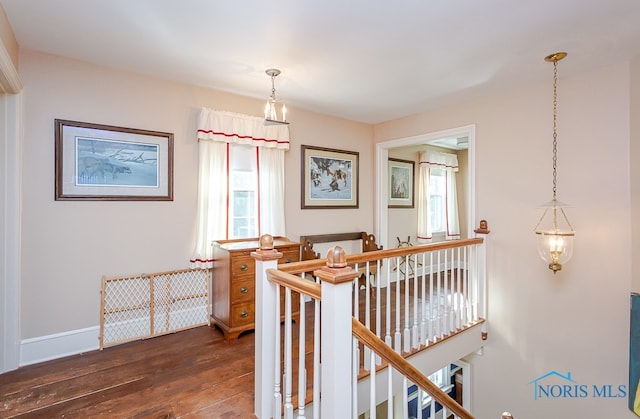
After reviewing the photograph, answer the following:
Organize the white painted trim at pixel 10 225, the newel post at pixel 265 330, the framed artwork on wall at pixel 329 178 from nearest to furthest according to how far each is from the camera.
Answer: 1. the newel post at pixel 265 330
2. the white painted trim at pixel 10 225
3. the framed artwork on wall at pixel 329 178

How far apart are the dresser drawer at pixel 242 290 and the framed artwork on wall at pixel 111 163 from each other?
105 cm

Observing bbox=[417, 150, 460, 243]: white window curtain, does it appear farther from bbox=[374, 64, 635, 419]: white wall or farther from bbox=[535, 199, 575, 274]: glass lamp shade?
bbox=[535, 199, 575, 274]: glass lamp shade

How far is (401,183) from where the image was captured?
17.2ft

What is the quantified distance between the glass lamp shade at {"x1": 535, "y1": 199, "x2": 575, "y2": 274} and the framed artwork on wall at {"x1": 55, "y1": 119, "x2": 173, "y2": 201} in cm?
352

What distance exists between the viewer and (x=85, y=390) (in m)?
2.13

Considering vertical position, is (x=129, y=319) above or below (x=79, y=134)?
below

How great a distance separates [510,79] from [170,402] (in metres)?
3.81

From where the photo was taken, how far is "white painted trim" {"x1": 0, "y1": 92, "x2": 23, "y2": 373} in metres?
2.30

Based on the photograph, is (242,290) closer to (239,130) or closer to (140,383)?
(140,383)

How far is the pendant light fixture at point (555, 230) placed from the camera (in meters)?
2.84

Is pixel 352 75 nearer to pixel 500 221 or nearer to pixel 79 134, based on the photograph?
pixel 500 221

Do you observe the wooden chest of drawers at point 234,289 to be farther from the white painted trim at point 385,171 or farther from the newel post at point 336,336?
the white painted trim at point 385,171

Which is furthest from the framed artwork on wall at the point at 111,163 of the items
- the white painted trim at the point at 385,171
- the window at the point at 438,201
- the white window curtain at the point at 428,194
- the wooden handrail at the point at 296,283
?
the window at the point at 438,201

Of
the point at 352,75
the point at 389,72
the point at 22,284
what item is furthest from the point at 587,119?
the point at 22,284
